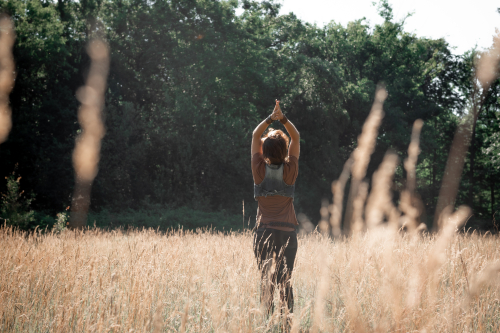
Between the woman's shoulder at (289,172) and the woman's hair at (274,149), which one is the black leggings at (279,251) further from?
the woman's hair at (274,149)

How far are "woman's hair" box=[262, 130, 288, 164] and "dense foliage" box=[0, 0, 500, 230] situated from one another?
48.7 ft

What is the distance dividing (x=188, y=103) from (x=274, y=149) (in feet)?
54.3

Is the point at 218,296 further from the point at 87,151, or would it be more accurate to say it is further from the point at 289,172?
the point at 87,151

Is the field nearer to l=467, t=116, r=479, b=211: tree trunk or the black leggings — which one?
the black leggings

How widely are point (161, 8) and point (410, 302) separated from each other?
2239 centimetres

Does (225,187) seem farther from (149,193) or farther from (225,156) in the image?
(149,193)

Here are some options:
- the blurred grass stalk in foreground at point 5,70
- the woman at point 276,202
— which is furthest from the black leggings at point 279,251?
the blurred grass stalk in foreground at point 5,70

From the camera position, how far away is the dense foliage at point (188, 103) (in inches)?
658

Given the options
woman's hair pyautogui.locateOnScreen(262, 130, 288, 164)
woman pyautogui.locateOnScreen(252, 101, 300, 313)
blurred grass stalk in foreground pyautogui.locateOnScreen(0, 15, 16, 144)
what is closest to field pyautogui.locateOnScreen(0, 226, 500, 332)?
woman pyautogui.locateOnScreen(252, 101, 300, 313)

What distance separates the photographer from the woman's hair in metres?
3.16

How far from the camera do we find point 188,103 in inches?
745

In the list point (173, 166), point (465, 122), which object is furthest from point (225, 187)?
point (465, 122)

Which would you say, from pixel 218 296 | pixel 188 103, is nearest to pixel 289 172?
pixel 218 296

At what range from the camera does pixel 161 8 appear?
20328 millimetres
